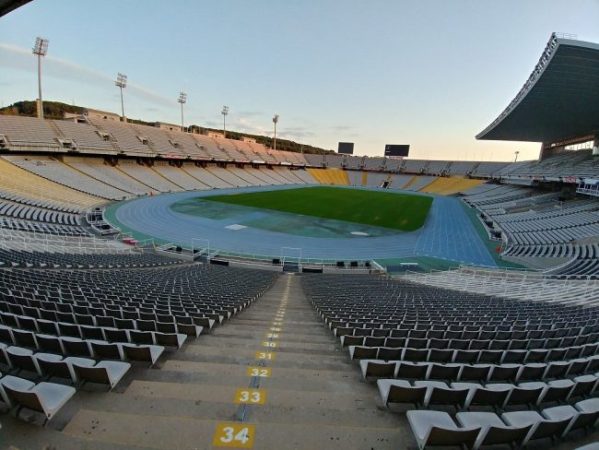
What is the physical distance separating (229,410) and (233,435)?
16.8 inches

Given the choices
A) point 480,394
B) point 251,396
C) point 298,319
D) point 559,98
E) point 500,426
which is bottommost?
point 298,319

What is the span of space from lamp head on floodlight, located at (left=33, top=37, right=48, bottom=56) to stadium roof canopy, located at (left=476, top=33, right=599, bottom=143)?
61831 millimetres

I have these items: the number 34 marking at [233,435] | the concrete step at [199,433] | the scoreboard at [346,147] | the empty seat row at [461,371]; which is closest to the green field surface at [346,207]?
the empty seat row at [461,371]

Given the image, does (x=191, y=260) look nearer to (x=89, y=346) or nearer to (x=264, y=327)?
(x=264, y=327)

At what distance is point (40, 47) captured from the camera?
45.3 m

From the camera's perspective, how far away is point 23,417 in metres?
2.98

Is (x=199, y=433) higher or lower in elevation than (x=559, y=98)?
lower

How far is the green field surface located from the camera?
36.6 meters

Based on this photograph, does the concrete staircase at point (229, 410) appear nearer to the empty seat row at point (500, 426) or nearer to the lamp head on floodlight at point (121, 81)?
the empty seat row at point (500, 426)

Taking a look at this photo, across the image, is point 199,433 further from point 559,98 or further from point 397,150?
point 397,150

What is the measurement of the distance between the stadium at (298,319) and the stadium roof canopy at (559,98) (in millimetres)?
244

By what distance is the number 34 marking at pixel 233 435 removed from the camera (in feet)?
9.82

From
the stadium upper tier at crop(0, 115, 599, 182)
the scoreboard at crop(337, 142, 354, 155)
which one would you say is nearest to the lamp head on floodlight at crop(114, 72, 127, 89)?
the stadium upper tier at crop(0, 115, 599, 182)

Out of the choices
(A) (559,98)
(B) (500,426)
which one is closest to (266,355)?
(B) (500,426)
